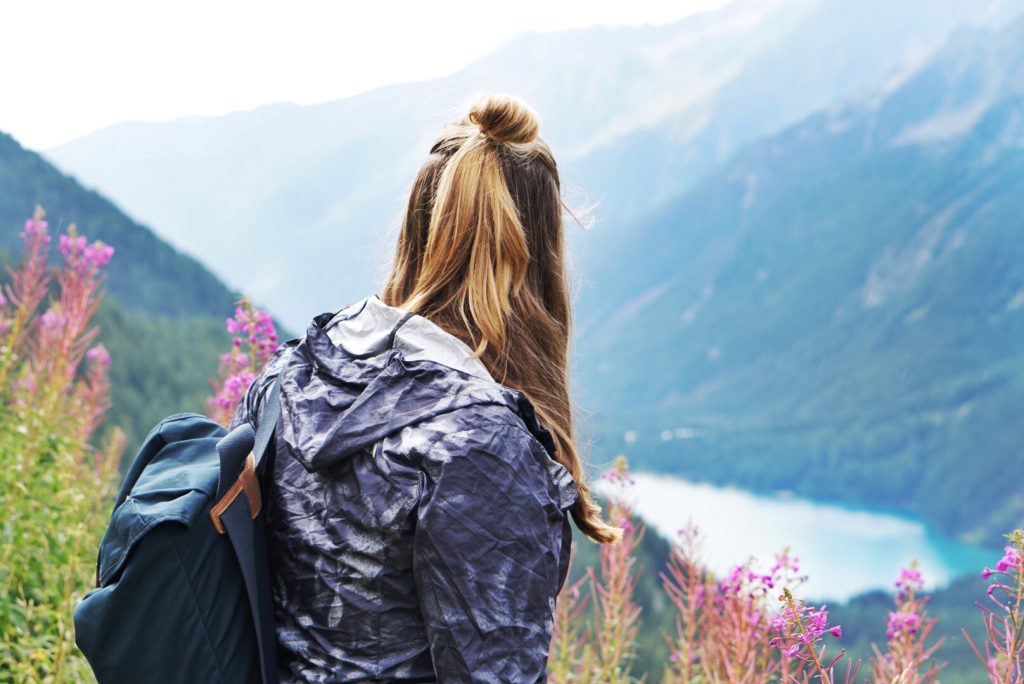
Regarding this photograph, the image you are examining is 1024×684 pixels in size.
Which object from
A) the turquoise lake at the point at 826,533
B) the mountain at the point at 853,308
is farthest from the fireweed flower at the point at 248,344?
the mountain at the point at 853,308

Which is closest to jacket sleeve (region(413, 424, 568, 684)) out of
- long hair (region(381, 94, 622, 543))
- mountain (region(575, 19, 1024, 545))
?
long hair (region(381, 94, 622, 543))

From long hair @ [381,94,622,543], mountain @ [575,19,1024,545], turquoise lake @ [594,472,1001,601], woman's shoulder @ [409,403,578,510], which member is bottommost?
woman's shoulder @ [409,403,578,510]

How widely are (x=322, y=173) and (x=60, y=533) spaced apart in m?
29.9

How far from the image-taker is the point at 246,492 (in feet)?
2.92

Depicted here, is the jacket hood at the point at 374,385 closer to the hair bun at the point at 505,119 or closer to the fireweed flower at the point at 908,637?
the hair bun at the point at 505,119

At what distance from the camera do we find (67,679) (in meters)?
1.97

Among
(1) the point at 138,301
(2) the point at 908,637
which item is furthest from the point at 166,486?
(1) the point at 138,301

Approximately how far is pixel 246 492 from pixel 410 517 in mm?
168

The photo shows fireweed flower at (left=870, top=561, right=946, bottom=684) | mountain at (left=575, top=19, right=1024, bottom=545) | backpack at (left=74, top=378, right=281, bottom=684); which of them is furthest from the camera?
mountain at (left=575, top=19, right=1024, bottom=545)

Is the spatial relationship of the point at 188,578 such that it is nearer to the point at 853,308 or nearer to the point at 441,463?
the point at 441,463

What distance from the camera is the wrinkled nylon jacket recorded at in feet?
2.77

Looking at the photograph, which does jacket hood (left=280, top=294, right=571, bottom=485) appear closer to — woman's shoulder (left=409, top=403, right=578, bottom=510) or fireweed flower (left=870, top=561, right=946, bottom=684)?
woman's shoulder (left=409, top=403, right=578, bottom=510)

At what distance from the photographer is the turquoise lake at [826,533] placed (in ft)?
112

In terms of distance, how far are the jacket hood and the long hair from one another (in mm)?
62
